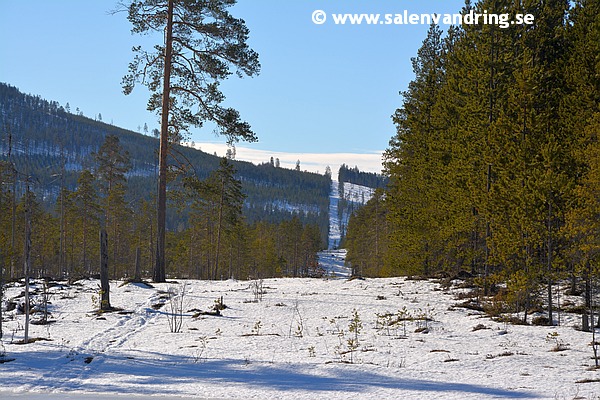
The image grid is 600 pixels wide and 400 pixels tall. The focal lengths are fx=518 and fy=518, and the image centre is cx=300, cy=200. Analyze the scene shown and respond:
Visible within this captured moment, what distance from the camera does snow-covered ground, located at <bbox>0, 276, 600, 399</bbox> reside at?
787cm

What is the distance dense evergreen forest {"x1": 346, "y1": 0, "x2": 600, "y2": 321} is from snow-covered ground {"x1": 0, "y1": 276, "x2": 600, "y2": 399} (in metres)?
2.23

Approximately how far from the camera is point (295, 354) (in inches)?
406

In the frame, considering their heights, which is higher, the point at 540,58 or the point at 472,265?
the point at 540,58

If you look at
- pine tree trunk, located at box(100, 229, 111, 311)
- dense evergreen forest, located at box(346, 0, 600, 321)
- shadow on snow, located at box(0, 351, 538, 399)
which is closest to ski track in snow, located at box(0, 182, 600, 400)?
shadow on snow, located at box(0, 351, 538, 399)

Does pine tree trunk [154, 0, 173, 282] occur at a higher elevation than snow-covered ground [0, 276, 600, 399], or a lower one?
higher

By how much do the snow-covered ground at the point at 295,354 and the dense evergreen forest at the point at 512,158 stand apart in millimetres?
2232

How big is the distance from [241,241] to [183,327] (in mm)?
48456

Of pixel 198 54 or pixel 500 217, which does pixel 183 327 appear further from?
pixel 198 54

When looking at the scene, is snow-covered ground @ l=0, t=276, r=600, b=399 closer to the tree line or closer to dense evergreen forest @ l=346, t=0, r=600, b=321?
dense evergreen forest @ l=346, t=0, r=600, b=321

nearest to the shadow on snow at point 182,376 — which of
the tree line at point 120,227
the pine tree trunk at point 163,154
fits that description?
the pine tree trunk at point 163,154

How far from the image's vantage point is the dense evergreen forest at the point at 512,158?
13.6m

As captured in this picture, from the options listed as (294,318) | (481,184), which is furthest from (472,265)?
(294,318)

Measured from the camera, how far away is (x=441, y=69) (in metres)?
29.4

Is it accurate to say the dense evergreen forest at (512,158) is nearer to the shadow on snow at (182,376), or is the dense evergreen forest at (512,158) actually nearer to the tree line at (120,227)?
the shadow on snow at (182,376)
